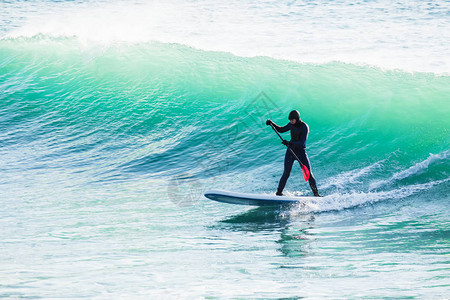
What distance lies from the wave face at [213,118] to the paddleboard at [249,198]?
2.36ft

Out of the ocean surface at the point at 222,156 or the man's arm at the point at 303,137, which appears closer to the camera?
the ocean surface at the point at 222,156

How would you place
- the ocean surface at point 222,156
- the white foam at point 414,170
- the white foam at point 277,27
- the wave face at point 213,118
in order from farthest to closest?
the white foam at point 277,27 → the wave face at point 213,118 → the white foam at point 414,170 → the ocean surface at point 222,156

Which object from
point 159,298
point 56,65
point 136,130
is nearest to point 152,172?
point 136,130

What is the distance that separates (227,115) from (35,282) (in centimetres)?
915

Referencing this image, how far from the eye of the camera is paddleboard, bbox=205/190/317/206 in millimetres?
8414

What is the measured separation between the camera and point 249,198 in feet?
27.8

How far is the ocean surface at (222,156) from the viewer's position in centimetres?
568

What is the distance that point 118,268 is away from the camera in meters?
5.71

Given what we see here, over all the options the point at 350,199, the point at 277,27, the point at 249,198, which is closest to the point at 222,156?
the point at 249,198

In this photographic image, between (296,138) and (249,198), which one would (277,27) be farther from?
(249,198)

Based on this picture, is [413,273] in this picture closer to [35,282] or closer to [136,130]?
[35,282]

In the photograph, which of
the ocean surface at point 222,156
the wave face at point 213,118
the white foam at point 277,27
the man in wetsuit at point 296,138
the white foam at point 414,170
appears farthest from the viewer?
the white foam at point 277,27

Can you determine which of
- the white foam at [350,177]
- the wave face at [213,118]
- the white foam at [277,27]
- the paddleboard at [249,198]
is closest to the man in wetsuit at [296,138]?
the paddleboard at [249,198]

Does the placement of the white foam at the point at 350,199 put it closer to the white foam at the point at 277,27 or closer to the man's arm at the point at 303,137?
the man's arm at the point at 303,137
